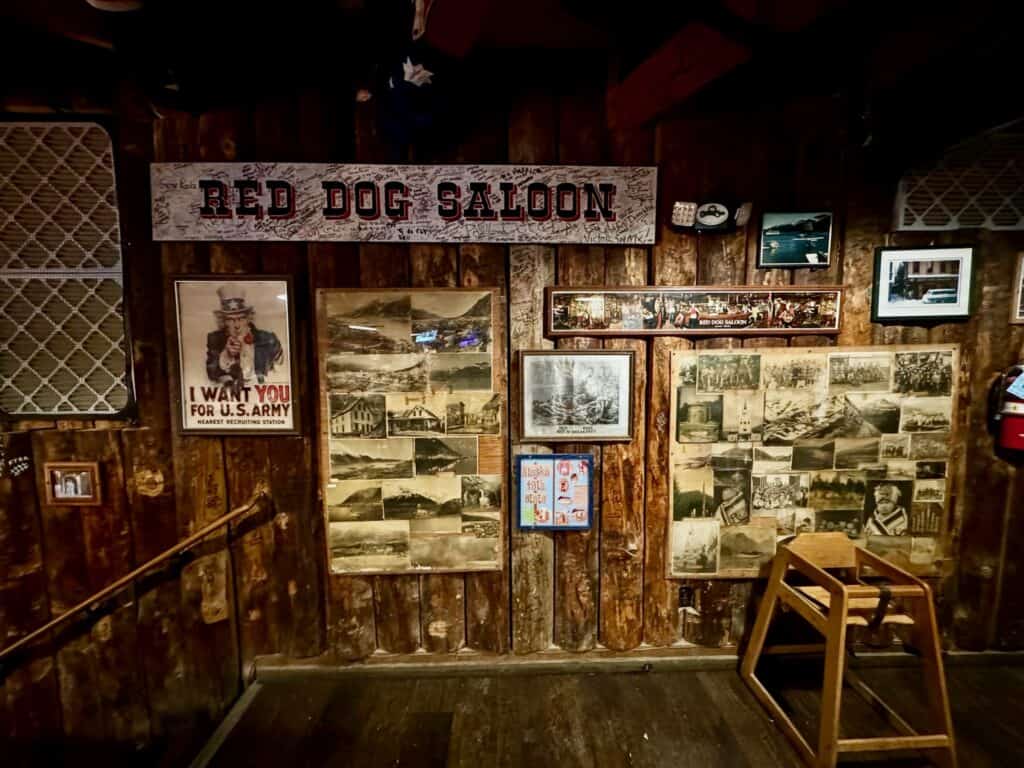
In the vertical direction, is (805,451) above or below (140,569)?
above

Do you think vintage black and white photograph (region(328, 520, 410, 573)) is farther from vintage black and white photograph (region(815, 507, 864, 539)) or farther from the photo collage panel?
vintage black and white photograph (region(815, 507, 864, 539))

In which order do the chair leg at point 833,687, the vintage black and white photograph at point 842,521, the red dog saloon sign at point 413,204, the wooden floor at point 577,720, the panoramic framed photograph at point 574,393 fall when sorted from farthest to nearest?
the vintage black and white photograph at point 842,521
the panoramic framed photograph at point 574,393
the red dog saloon sign at point 413,204
the wooden floor at point 577,720
the chair leg at point 833,687

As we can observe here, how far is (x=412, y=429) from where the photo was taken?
2.31 metres

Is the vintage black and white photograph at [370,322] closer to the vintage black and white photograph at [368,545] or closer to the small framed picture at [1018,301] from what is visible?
the vintage black and white photograph at [368,545]

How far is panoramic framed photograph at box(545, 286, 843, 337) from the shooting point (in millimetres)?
2242

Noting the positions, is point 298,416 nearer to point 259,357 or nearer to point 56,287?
point 259,357

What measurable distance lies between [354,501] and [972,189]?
3613 mm

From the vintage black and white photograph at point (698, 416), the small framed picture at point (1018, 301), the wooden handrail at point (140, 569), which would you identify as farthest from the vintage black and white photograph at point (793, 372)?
the wooden handrail at point (140, 569)

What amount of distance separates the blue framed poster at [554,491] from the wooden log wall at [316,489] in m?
0.08

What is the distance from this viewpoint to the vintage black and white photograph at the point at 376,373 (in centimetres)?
226

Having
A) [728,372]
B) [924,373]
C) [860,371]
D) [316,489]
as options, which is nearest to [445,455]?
[316,489]

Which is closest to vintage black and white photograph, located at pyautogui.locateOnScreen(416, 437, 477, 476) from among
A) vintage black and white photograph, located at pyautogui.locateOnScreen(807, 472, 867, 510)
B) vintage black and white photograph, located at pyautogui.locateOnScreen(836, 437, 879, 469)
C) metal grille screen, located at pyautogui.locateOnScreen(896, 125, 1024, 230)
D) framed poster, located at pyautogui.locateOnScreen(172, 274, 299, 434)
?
framed poster, located at pyautogui.locateOnScreen(172, 274, 299, 434)

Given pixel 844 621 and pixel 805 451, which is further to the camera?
pixel 805 451

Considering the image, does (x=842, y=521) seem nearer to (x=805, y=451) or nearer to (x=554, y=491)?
(x=805, y=451)
